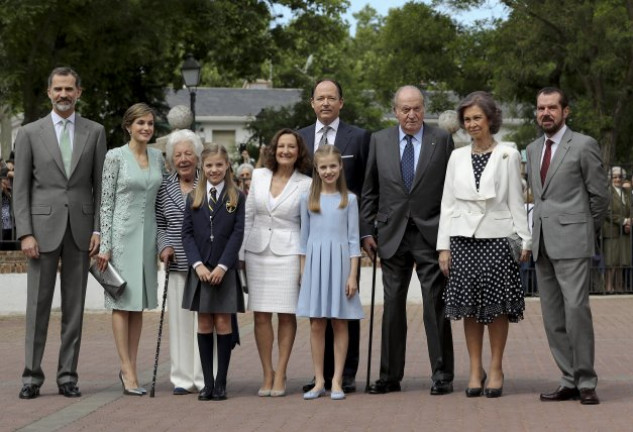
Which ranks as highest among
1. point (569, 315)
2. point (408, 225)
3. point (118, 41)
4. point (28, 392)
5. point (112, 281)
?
point (118, 41)

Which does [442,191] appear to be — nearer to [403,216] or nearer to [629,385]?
[403,216]

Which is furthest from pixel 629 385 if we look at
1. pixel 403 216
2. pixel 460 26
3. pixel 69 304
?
pixel 460 26

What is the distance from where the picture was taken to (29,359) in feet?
33.7

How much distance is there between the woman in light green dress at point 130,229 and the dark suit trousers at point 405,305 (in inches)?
66.0

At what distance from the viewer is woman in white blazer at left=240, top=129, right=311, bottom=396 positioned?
1011cm

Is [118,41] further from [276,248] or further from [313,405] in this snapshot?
[313,405]

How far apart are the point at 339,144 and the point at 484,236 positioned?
53.6 inches

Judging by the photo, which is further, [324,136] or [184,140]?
[324,136]

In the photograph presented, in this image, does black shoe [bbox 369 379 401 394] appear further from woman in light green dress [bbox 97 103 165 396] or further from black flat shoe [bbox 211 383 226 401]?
woman in light green dress [bbox 97 103 165 396]

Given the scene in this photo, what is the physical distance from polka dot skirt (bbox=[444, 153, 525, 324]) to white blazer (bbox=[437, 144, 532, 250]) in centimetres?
7

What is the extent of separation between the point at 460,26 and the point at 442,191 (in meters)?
30.7

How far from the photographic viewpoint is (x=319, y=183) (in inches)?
400

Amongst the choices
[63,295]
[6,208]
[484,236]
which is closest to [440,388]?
[484,236]

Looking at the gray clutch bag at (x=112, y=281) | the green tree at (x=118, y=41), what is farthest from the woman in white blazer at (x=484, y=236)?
the green tree at (x=118, y=41)
